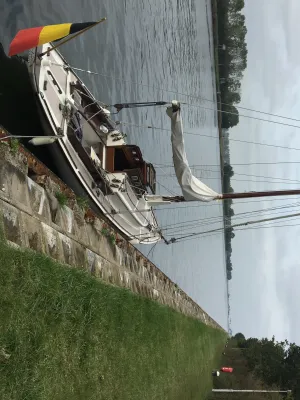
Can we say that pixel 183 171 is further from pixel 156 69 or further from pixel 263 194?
pixel 156 69

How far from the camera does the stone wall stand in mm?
6207

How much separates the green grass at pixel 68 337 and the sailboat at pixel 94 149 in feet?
11.9

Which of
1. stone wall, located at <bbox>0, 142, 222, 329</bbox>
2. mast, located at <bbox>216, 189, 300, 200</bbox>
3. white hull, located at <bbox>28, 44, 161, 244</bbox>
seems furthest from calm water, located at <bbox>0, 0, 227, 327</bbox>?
mast, located at <bbox>216, 189, 300, 200</bbox>

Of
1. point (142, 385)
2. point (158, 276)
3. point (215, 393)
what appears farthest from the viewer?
point (215, 393)

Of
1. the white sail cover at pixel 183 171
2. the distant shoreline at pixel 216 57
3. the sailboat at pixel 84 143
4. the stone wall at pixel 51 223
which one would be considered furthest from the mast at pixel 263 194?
the distant shoreline at pixel 216 57

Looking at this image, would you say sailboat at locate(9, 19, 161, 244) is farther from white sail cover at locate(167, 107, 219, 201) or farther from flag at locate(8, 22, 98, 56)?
white sail cover at locate(167, 107, 219, 201)

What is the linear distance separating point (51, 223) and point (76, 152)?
4.36 m

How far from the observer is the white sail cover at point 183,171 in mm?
13227

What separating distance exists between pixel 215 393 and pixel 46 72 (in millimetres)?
16456

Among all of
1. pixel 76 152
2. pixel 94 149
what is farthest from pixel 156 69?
pixel 76 152

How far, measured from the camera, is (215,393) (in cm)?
2075

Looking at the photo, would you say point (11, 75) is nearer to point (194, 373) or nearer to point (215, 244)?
point (194, 373)

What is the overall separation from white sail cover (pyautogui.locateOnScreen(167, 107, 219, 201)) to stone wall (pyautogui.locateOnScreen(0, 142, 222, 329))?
296 cm

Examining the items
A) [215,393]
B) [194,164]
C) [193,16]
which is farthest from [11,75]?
[193,16]
